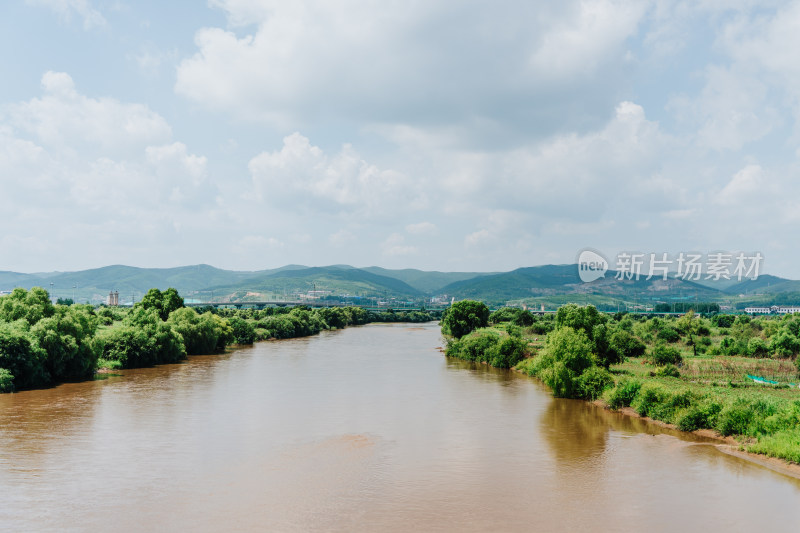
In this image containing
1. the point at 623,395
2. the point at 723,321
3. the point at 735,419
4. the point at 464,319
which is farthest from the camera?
the point at 723,321

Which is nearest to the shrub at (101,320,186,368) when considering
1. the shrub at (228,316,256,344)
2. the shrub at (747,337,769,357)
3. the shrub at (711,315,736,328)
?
the shrub at (228,316,256,344)

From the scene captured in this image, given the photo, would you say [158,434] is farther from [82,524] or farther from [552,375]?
[552,375]

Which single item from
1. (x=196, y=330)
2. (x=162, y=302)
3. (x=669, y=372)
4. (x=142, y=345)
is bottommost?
(x=142, y=345)

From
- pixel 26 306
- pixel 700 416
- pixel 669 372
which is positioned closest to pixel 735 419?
pixel 700 416

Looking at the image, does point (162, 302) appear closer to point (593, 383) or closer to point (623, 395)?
point (593, 383)

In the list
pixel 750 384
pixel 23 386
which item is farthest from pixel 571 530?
pixel 23 386

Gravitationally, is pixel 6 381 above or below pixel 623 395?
below

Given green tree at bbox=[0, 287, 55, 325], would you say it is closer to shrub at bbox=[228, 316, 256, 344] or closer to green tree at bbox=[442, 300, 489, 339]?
shrub at bbox=[228, 316, 256, 344]
